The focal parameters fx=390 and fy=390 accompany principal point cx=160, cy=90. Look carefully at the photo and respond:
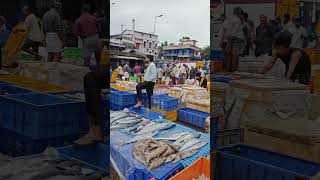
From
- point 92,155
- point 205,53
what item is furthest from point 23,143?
point 205,53

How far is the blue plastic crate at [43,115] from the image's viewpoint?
10.1 feet

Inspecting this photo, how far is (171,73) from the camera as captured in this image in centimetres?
372

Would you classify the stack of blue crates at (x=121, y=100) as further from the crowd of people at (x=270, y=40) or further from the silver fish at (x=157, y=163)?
the crowd of people at (x=270, y=40)

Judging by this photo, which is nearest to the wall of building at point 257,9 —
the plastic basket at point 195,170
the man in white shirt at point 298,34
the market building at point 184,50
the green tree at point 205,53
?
the man in white shirt at point 298,34

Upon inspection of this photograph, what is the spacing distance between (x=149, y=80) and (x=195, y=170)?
0.93 metres

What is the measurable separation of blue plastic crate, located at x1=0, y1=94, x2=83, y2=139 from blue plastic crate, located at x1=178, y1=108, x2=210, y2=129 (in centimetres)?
99

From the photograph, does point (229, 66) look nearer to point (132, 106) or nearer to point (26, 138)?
point (132, 106)

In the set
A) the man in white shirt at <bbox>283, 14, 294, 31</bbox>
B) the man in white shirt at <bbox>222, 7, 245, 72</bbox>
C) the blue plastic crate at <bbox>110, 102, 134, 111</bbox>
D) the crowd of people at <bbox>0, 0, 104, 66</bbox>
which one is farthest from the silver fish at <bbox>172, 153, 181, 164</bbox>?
the man in white shirt at <bbox>283, 14, 294, 31</bbox>

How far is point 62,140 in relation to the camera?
3.14 meters

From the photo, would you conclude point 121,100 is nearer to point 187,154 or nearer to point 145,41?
point 145,41

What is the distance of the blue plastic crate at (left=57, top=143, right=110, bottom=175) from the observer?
9.86ft

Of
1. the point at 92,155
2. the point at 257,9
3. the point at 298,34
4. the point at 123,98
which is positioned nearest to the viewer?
the point at 298,34

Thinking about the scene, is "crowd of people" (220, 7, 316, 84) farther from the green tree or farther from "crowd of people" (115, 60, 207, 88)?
"crowd of people" (115, 60, 207, 88)

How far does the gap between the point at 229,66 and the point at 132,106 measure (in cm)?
144
